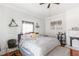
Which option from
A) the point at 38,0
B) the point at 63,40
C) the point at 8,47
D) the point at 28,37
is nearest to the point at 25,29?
the point at 28,37

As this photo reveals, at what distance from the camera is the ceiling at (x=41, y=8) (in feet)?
3.71

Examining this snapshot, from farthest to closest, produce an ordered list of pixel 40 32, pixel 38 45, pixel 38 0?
1. pixel 40 32
2. pixel 38 45
3. pixel 38 0

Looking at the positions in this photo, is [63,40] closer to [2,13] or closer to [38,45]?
[38,45]

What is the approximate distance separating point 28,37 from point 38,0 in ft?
1.87

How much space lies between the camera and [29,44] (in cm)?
118

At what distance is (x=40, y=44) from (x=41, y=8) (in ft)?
1.84

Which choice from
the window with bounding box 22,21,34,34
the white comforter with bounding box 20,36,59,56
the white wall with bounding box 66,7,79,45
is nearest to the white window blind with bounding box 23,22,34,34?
the window with bounding box 22,21,34,34

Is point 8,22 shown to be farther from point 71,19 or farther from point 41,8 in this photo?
point 71,19

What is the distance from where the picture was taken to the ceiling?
113cm

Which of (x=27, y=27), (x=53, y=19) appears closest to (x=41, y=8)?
(x=53, y=19)

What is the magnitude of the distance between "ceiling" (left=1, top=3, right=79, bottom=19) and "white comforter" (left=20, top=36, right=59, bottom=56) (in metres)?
0.39

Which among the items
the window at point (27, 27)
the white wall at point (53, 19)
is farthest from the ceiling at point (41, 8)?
the window at point (27, 27)

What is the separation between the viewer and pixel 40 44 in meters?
1.16

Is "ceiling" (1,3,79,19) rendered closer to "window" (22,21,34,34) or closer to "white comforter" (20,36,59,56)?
"window" (22,21,34,34)
